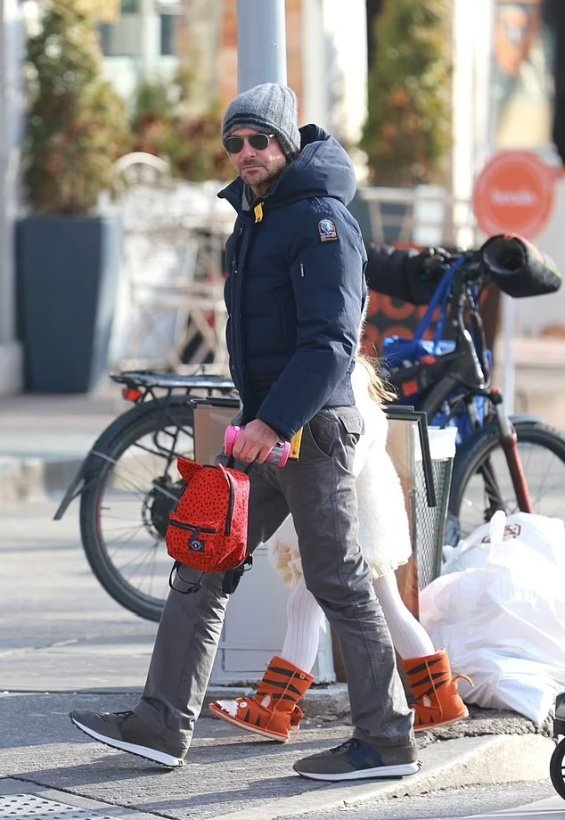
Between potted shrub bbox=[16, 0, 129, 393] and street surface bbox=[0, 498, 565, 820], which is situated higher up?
potted shrub bbox=[16, 0, 129, 393]

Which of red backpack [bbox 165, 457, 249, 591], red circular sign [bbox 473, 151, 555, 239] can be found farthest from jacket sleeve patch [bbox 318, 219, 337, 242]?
red circular sign [bbox 473, 151, 555, 239]

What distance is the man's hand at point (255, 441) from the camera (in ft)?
15.3

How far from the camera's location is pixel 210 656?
16.2 ft

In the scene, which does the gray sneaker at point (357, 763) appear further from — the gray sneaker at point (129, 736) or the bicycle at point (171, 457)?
the bicycle at point (171, 457)

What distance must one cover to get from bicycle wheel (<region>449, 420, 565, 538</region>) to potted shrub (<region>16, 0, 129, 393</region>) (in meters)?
6.79

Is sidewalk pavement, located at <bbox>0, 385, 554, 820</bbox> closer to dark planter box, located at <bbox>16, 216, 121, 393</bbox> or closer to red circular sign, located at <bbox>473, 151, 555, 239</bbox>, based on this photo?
red circular sign, located at <bbox>473, 151, 555, 239</bbox>

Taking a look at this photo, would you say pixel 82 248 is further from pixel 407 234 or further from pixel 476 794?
pixel 476 794

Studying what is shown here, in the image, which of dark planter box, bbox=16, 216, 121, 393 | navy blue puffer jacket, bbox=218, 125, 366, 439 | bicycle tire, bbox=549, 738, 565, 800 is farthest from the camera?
dark planter box, bbox=16, 216, 121, 393

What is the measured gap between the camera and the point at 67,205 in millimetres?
13602

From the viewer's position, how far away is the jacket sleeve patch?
470 centimetres

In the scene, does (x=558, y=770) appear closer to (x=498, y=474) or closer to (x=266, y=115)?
(x=266, y=115)

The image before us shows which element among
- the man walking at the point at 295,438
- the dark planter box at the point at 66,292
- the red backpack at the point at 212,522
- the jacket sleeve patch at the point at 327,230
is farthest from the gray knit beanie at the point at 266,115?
the dark planter box at the point at 66,292

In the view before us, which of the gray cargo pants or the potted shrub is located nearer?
the gray cargo pants

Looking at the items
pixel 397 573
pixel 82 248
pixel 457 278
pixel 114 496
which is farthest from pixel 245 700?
pixel 82 248
